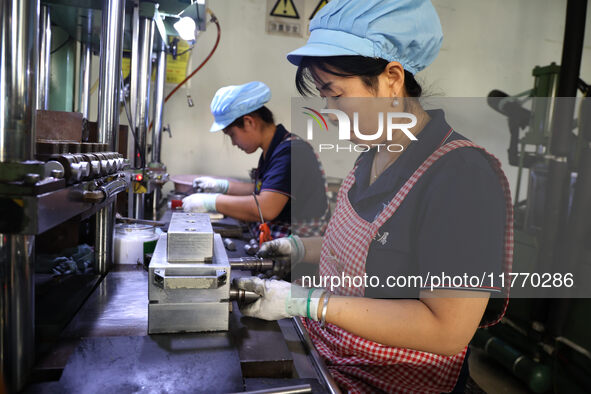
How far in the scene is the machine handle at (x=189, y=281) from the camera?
2.31 ft

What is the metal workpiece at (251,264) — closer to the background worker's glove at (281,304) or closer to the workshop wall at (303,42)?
the background worker's glove at (281,304)

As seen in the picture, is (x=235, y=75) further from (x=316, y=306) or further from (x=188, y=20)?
(x=316, y=306)

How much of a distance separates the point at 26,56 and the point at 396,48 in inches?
27.2

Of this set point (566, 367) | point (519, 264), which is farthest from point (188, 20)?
point (566, 367)

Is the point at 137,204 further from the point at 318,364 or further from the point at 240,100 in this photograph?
the point at 318,364

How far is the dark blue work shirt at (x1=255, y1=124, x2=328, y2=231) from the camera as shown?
1.87 m

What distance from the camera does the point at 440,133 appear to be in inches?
35.4

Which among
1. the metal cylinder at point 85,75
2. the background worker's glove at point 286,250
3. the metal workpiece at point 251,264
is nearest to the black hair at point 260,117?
the metal cylinder at point 85,75

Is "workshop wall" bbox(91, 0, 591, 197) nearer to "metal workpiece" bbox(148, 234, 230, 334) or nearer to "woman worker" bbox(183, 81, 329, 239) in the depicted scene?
"woman worker" bbox(183, 81, 329, 239)

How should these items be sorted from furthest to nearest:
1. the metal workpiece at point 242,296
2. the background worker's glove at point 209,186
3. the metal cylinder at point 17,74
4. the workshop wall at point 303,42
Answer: the workshop wall at point 303,42 → the background worker's glove at point 209,186 → the metal workpiece at point 242,296 → the metal cylinder at point 17,74

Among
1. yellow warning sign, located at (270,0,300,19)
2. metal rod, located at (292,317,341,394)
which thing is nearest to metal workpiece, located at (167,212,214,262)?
metal rod, located at (292,317,341,394)

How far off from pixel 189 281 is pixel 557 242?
2031 mm

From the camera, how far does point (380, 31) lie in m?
0.88

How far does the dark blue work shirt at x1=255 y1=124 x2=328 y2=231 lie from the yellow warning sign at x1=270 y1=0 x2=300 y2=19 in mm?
1361
